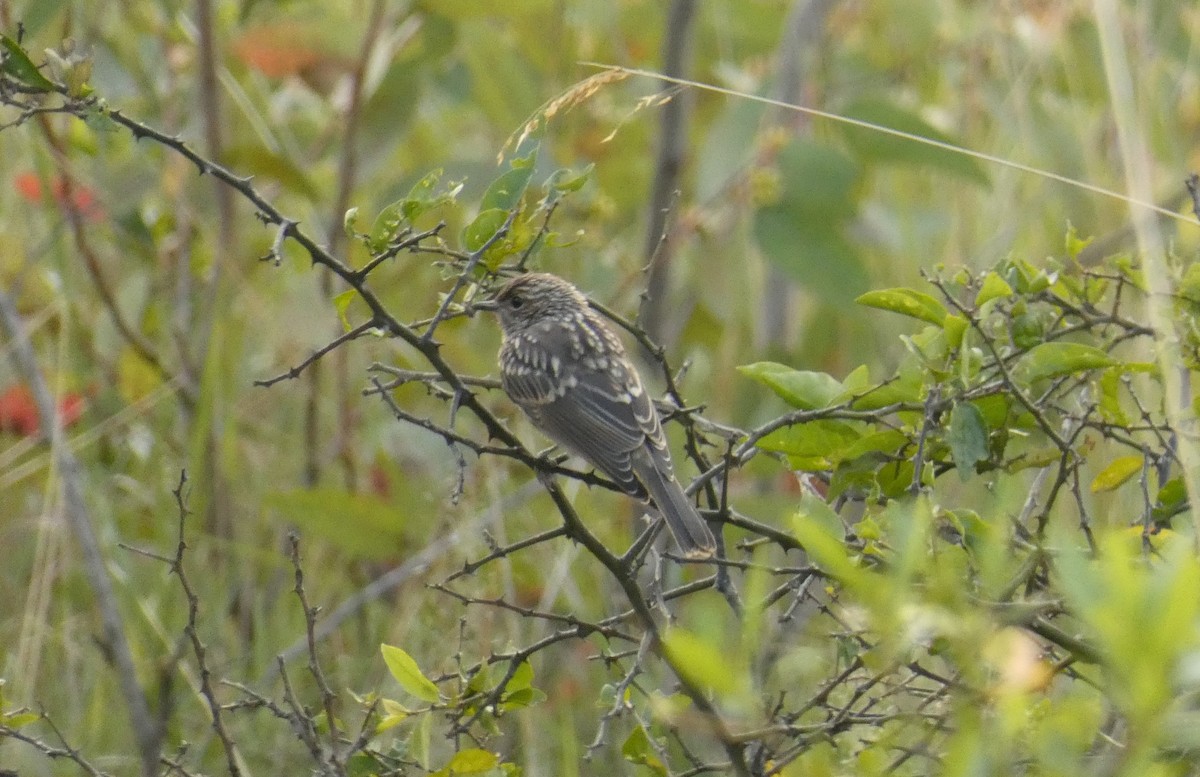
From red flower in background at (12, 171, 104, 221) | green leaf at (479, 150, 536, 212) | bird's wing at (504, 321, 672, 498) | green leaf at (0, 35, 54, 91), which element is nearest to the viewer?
green leaf at (0, 35, 54, 91)

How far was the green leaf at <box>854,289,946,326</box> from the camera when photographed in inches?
97.3

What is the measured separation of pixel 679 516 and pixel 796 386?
3.14 feet

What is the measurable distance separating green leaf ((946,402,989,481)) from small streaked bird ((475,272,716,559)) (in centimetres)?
114

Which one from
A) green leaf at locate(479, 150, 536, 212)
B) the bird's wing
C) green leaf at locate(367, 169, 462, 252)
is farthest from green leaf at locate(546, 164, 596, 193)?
the bird's wing

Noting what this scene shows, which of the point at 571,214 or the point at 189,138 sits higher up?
the point at 189,138

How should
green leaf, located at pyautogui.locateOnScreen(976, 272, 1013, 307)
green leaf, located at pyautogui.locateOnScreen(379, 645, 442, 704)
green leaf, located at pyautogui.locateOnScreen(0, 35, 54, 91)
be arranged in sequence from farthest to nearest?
green leaf, located at pyautogui.locateOnScreen(976, 272, 1013, 307) → green leaf, located at pyautogui.locateOnScreen(379, 645, 442, 704) → green leaf, located at pyautogui.locateOnScreen(0, 35, 54, 91)

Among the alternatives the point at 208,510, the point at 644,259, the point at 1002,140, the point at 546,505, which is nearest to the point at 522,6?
the point at 644,259

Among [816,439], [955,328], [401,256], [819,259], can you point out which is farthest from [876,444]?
[401,256]

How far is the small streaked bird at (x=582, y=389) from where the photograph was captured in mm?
3863

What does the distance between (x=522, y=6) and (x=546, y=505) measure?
5.16 feet

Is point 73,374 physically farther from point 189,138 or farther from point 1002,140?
point 1002,140

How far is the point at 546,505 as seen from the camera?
5.05 meters

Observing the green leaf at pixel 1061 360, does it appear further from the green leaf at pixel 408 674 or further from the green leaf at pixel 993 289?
the green leaf at pixel 408 674

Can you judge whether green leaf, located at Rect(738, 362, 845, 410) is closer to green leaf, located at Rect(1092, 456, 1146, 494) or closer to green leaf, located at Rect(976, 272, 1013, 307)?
green leaf, located at Rect(976, 272, 1013, 307)
